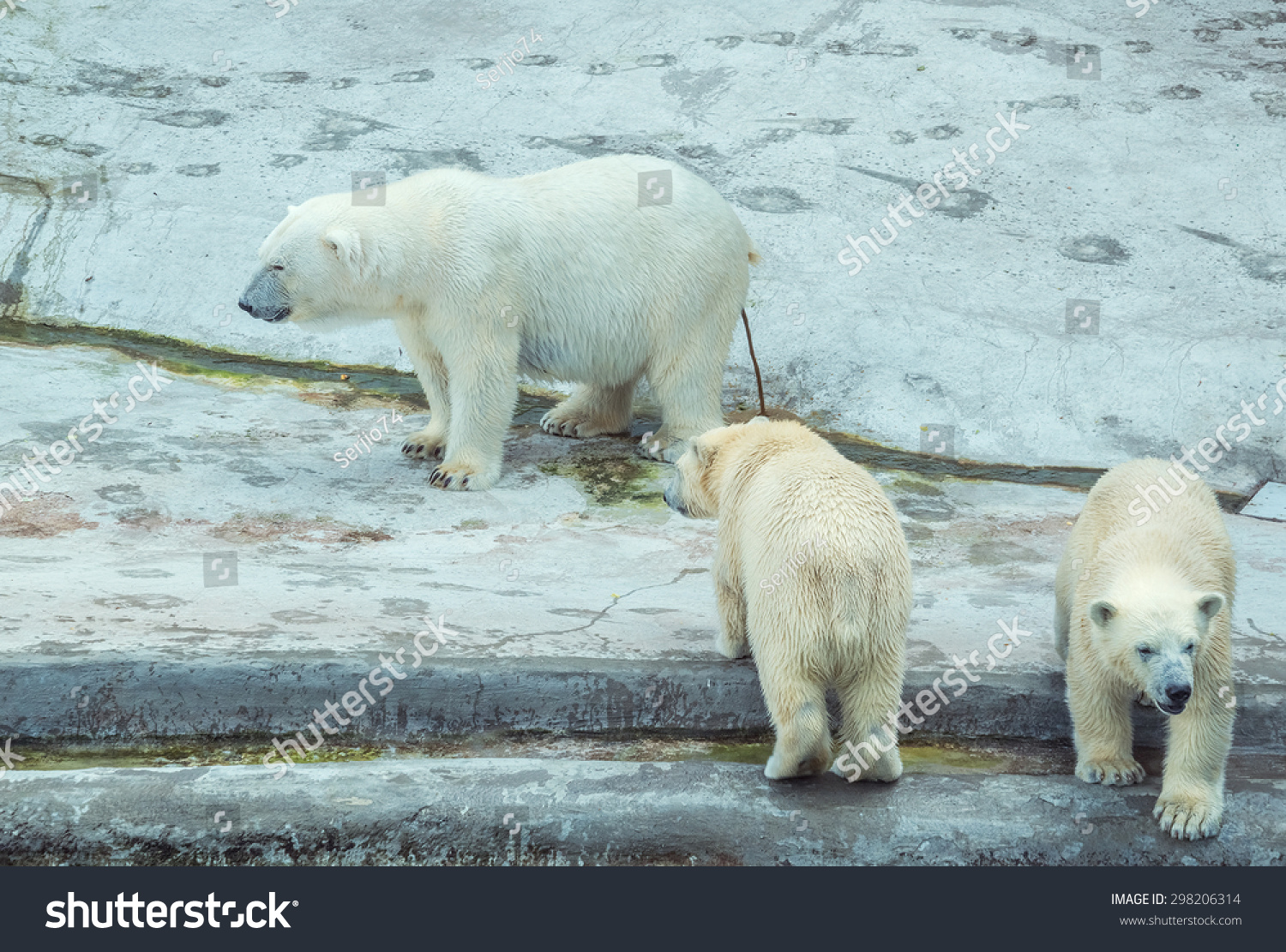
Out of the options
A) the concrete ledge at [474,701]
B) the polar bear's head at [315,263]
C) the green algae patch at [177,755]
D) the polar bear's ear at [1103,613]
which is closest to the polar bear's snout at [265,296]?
the polar bear's head at [315,263]

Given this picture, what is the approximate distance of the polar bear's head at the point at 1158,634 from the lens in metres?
3.26

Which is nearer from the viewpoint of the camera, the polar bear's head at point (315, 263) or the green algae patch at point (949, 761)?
the green algae patch at point (949, 761)

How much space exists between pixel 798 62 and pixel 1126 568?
7.28m

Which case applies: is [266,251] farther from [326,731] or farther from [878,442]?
[878,442]

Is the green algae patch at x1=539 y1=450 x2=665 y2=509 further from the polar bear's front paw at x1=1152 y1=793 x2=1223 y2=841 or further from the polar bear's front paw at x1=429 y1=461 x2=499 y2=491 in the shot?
the polar bear's front paw at x1=1152 y1=793 x2=1223 y2=841

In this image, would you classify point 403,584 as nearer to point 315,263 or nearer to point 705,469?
point 705,469

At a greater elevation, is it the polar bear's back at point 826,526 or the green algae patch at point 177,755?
the polar bear's back at point 826,526

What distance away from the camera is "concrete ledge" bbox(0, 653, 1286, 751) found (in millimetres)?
3963

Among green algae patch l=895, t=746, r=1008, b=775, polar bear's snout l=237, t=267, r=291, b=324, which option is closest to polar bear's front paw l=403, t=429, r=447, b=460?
polar bear's snout l=237, t=267, r=291, b=324

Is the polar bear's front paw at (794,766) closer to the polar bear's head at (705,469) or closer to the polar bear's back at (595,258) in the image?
the polar bear's head at (705,469)

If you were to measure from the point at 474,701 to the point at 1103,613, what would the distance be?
1.88 m

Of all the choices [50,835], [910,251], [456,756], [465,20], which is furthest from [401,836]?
[465,20]

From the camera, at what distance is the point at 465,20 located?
35.8 feet

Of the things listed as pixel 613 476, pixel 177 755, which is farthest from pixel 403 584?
pixel 613 476
